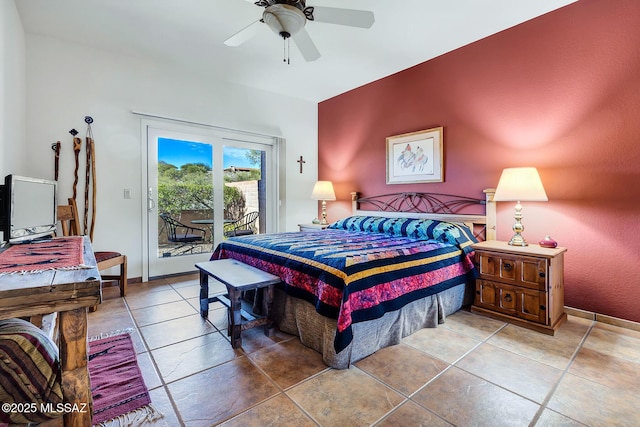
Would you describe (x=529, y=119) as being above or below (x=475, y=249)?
above

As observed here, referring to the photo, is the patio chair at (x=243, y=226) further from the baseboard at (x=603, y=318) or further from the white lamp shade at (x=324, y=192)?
the baseboard at (x=603, y=318)

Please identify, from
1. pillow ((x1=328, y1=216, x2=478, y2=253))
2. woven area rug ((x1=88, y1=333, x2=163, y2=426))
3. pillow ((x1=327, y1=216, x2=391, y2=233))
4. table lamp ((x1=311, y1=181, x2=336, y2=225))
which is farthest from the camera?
table lamp ((x1=311, y1=181, x2=336, y2=225))

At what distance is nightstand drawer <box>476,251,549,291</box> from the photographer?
2.35 meters

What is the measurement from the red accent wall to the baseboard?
53 millimetres

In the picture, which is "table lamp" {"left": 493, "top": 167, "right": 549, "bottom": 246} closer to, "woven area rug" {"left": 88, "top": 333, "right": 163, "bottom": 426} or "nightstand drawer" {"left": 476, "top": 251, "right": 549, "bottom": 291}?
"nightstand drawer" {"left": 476, "top": 251, "right": 549, "bottom": 291}

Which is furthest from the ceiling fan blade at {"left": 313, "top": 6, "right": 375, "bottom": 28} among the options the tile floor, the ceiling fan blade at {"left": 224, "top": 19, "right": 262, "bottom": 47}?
the tile floor

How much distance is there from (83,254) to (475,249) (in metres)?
2.84

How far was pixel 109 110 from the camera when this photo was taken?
3.46 metres

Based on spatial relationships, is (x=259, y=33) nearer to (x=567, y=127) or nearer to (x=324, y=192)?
(x=324, y=192)

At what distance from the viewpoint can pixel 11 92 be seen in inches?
99.5

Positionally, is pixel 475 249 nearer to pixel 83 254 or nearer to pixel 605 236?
pixel 605 236

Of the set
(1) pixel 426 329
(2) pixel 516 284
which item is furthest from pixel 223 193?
(2) pixel 516 284

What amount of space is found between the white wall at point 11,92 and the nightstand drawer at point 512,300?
13.2ft

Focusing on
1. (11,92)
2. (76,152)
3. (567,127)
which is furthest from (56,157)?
(567,127)
